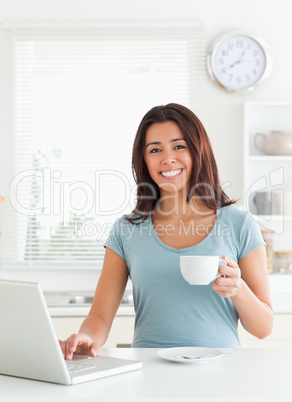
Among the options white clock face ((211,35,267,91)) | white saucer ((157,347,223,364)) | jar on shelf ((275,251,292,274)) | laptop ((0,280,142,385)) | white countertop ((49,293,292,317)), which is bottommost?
white countertop ((49,293,292,317))

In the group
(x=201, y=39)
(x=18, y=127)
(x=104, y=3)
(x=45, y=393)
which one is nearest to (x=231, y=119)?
(x=201, y=39)

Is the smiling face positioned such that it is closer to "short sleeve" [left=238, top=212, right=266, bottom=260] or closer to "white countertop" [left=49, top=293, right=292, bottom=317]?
"short sleeve" [left=238, top=212, right=266, bottom=260]

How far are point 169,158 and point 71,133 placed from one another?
6.09 ft

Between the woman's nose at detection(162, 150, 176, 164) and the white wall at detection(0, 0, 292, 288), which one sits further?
the white wall at detection(0, 0, 292, 288)

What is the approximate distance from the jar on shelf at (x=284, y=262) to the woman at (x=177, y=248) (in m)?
1.64

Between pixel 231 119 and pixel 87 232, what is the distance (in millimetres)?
1105

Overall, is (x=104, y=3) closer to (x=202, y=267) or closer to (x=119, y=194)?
(x=119, y=194)

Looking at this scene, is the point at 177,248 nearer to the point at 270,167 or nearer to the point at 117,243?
the point at 117,243

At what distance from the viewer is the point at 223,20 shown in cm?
359

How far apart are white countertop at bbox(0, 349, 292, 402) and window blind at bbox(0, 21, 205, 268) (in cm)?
225

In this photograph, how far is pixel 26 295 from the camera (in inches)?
45.6

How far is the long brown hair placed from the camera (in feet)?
6.19

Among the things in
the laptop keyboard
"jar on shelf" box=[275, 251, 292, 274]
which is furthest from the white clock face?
the laptop keyboard

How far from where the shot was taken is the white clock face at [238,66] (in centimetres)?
353
